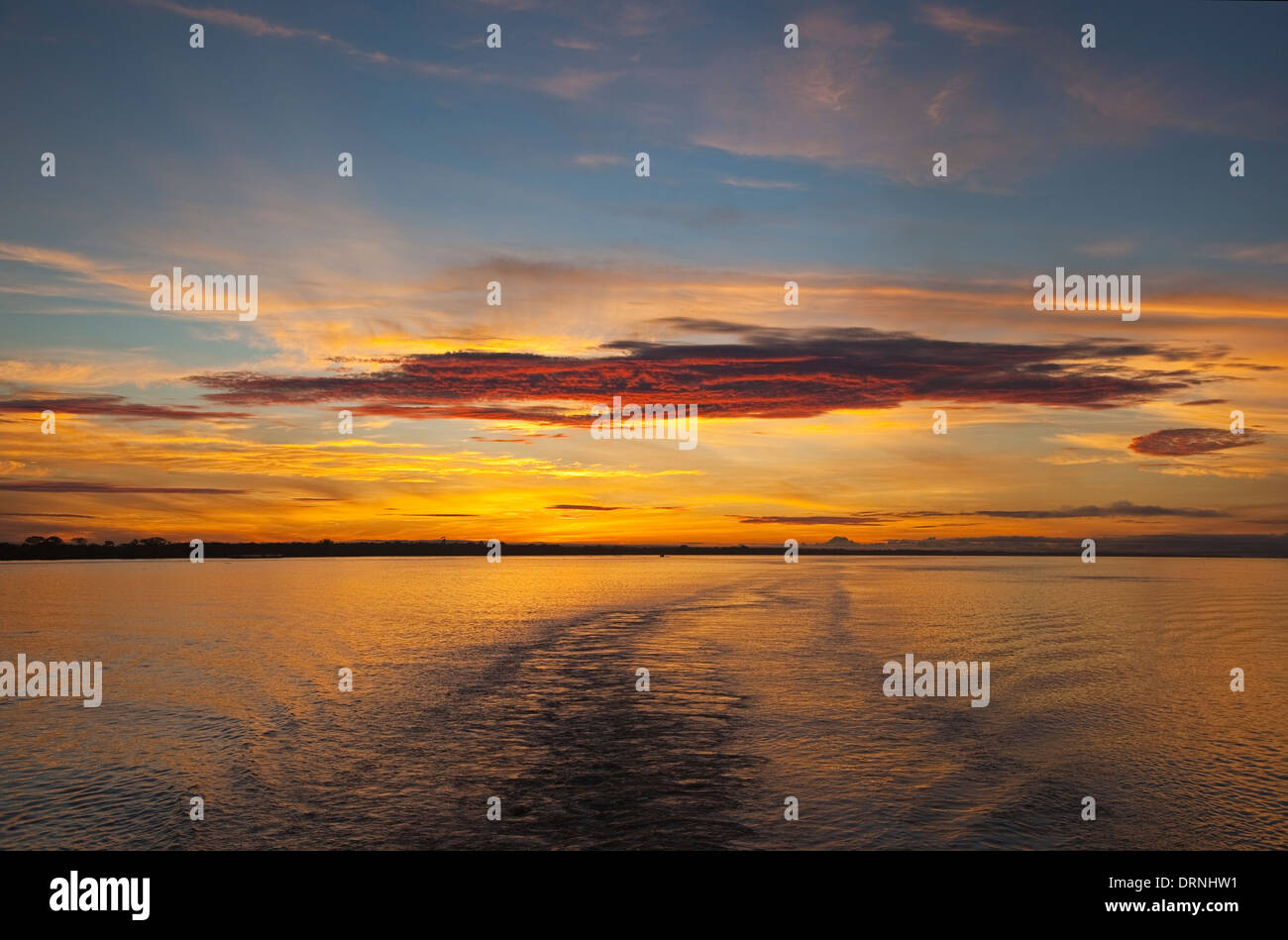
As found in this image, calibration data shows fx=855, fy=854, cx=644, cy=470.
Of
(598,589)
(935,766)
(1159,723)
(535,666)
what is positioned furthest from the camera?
(598,589)

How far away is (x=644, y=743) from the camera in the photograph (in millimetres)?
20922

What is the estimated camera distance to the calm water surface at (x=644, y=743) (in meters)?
15.1

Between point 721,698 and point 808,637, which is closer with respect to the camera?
point 721,698

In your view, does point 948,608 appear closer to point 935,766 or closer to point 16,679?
point 935,766

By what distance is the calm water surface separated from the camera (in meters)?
15.1

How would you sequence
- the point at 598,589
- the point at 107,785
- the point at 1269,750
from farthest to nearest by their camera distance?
the point at 598,589 < the point at 1269,750 < the point at 107,785

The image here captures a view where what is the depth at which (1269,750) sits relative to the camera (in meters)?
20.9

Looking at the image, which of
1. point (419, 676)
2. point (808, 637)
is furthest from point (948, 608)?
point (419, 676)

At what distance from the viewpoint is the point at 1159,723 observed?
2412 centimetres
